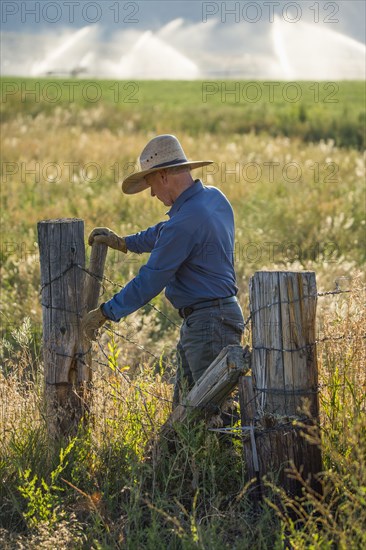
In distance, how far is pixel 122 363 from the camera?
7164mm

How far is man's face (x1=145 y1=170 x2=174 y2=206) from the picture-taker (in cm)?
508

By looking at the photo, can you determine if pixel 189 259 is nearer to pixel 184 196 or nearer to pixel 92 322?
pixel 184 196

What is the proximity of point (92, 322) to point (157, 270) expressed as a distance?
47 cm

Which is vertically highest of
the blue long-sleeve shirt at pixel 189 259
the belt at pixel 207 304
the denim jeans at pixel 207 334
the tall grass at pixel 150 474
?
the blue long-sleeve shirt at pixel 189 259

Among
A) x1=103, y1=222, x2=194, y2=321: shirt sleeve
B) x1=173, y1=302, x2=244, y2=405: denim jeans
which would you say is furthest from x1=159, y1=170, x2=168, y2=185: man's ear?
x1=173, y1=302, x2=244, y2=405: denim jeans

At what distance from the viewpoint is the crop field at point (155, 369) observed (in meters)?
4.10

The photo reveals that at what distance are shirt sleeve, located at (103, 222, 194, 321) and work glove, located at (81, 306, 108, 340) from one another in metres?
0.06

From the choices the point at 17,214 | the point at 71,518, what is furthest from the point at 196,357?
the point at 17,214

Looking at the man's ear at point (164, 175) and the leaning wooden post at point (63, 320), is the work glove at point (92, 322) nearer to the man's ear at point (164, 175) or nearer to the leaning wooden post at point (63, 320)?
the leaning wooden post at point (63, 320)

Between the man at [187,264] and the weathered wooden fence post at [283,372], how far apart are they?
0.71 m

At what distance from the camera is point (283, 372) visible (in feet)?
13.6

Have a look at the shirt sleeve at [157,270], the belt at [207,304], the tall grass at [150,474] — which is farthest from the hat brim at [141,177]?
the tall grass at [150,474]

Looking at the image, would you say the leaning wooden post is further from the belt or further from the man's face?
the belt

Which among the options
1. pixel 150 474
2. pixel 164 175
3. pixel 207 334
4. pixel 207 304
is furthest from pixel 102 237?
pixel 150 474
